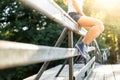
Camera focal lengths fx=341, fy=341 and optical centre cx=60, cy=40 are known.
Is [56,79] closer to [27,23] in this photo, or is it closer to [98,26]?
[98,26]

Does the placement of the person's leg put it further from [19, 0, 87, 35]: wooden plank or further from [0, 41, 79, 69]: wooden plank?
[0, 41, 79, 69]: wooden plank

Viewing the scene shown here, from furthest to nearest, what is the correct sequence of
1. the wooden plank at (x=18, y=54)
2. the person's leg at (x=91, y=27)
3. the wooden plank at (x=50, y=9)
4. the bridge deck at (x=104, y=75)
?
the bridge deck at (x=104, y=75), the person's leg at (x=91, y=27), the wooden plank at (x=50, y=9), the wooden plank at (x=18, y=54)

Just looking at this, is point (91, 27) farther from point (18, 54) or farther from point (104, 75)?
point (18, 54)

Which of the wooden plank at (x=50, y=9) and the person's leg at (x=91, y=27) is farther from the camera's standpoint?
the person's leg at (x=91, y=27)

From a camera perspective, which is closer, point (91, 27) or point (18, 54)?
point (18, 54)

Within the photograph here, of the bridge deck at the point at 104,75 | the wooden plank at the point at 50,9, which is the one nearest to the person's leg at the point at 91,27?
the wooden plank at the point at 50,9

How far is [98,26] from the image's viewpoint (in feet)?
13.3

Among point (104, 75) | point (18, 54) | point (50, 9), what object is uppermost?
point (50, 9)

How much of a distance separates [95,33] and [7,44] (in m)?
2.86

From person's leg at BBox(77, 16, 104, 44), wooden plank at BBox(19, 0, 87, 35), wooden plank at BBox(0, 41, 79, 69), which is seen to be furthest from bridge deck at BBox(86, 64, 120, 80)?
wooden plank at BBox(0, 41, 79, 69)

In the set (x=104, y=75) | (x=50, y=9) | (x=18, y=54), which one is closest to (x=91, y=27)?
(x=50, y=9)

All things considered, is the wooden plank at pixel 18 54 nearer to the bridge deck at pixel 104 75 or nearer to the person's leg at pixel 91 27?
the person's leg at pixel 91 27

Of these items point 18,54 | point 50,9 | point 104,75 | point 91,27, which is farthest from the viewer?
point 104,75

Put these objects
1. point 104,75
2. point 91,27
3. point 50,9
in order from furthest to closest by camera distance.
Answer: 1. point 104,75
2. point 91,27
3. point 50,9
